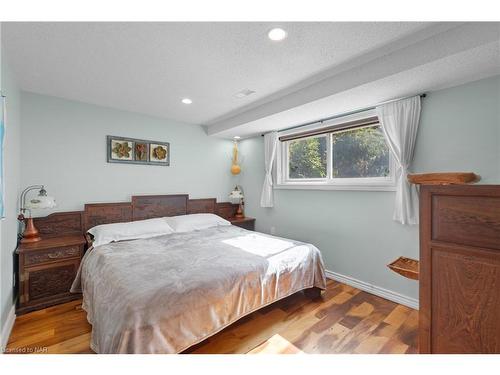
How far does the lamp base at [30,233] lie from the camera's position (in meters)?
2.39

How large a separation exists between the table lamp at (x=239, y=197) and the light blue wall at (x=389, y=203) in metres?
0.58

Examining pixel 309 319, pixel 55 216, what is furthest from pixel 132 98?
pixel 309 319

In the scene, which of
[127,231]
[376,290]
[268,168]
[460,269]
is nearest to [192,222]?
[127,231]

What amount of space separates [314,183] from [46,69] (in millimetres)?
3180

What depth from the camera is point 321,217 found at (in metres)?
3.14

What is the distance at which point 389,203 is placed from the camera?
97.7 inches

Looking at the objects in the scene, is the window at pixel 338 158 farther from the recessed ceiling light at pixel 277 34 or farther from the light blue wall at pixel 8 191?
the light blue wall at pixel 8 191

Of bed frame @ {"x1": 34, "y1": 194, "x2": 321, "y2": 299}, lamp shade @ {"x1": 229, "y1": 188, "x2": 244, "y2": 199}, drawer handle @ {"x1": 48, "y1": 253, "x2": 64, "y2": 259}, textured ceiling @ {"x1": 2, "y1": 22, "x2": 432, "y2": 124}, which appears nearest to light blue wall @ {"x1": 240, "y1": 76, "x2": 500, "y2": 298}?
lamp shade @ {"x1": 229, "y1": 188, "x2": 244, "y2": 199}

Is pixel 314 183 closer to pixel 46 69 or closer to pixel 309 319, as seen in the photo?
pixel 309 319

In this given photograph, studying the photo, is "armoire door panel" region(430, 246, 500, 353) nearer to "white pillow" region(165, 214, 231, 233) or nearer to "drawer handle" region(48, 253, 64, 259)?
"white pillow" region(165, 214, 231, 233)

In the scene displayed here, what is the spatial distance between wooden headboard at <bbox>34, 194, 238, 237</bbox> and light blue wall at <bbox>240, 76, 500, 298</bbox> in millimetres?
1206

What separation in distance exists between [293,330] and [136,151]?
3038mm
